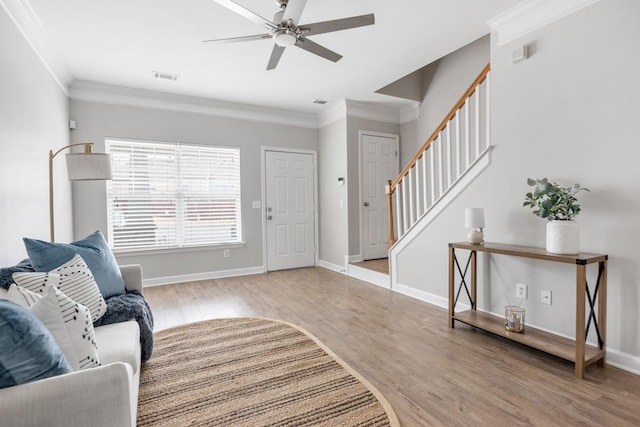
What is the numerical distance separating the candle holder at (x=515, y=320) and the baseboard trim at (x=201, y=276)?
362 cm

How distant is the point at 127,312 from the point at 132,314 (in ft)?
0.10

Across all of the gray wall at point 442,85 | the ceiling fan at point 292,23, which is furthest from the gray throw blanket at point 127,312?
the gray wall at point 442,85

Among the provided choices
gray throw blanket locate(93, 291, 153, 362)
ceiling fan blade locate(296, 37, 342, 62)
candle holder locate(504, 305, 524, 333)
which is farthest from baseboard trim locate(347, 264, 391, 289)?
gray throw blanket locate(93, 291, 153, 362)

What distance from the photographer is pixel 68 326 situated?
129 centimetres

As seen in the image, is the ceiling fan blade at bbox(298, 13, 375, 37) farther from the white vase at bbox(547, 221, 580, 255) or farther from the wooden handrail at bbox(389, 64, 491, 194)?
the white vase at bbox(547, 221, 580, 255)

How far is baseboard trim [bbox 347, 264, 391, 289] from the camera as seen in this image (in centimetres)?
420

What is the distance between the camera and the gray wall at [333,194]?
16.5ft

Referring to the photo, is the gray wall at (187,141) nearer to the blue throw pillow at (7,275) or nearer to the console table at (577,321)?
the blue throw pillow at (7,275)

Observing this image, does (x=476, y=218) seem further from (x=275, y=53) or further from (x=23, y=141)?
(x=23, y=141)

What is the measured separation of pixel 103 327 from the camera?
1872mm

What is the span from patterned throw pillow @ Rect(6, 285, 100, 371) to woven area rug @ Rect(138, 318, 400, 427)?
63cm

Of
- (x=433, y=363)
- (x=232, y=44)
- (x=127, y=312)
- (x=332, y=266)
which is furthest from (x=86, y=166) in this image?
(x=332, y=266)

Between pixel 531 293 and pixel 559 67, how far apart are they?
1762mm

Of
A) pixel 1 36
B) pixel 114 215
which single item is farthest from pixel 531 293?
pixel 114 215
